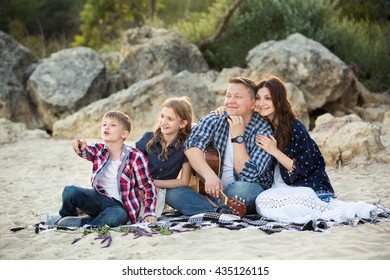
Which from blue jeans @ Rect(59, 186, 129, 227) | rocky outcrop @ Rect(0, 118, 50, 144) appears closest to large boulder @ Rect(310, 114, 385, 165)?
blue jeans @ Rect(59, 186, 129, 227)

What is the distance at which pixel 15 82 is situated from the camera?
36.0 ft

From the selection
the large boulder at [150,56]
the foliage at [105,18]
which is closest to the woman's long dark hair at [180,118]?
the large boulder at [150,56]

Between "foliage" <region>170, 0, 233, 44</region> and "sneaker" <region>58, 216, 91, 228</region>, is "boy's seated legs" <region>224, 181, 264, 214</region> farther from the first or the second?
"foliage" <region>170, 0, 233, 44</region>

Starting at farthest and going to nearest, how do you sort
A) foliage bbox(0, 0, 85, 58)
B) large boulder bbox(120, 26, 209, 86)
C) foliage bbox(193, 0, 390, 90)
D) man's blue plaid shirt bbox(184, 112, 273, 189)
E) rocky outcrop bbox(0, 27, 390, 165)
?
foliage bbox(0, 0, 85, 58) < foliage bbox(193, 0, 390, 90) < large boulder bbox(120, 26, 209, 86) < rocky outcrop bbox(0, 27, 390, 165) < man's blue plaid shirt bbox(184, 112, 273, 189)

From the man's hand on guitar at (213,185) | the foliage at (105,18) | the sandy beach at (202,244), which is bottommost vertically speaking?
the sandy beach at (202,244)

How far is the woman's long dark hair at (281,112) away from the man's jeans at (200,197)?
1.38 ft

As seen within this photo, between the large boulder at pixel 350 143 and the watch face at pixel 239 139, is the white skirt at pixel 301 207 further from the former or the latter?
the large boulder at pixel 350 143

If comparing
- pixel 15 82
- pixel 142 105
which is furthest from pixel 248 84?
pixel 15 82

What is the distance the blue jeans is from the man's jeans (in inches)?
17.2

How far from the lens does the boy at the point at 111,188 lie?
4.26 m

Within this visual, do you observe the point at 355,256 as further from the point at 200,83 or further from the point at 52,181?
the point at 200,83

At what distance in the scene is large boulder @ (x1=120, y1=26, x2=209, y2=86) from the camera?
11.0 m

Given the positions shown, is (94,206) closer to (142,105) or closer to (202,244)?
(202,244)

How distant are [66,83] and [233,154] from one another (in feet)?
22.1
